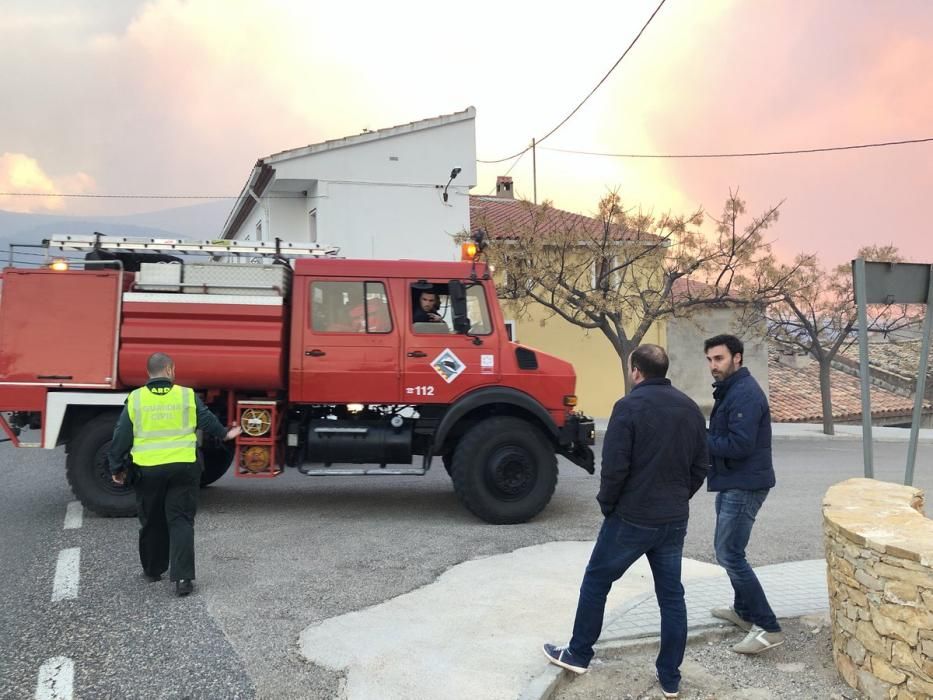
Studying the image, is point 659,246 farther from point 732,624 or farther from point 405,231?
point 732,624

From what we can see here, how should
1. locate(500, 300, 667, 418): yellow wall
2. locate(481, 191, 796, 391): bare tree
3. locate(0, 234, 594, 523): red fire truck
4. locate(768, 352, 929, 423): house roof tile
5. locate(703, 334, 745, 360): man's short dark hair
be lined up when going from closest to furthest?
locate(703, 334, 745, 360): man's short dark hair < locate(0, 234, 594, 523): red fire truck < locate(481, 191, 796, 391): bare tree < locate(500, 300, 667, 418): yellow wall < locate(768, 352, 929, 423): house roof tile

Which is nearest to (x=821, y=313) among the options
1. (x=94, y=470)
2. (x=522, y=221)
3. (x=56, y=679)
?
(x=522, y=221)

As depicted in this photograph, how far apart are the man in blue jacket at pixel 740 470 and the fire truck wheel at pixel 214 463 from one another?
5740mm

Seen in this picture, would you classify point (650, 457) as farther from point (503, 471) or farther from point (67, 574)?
point (67, 574)

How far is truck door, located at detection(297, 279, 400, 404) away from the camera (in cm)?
730

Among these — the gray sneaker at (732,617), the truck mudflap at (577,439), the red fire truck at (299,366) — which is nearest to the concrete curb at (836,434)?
the truck mudflap at (577,439)

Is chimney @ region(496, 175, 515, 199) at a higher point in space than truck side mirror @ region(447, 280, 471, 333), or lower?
higher

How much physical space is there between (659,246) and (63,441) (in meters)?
12.8

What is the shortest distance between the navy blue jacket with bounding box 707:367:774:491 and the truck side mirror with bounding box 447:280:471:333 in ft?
11.7

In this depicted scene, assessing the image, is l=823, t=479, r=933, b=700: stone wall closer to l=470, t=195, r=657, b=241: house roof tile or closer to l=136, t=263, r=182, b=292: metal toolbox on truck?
l=136, t=263, r=182, b=292: metal toolbox on truck

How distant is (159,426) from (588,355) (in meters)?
17.4

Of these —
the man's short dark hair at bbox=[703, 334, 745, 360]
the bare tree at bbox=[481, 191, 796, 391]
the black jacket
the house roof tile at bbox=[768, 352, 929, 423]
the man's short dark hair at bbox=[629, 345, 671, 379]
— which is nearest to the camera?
the black jacket

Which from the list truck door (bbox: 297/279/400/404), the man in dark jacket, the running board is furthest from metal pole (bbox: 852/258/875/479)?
truck door (bbox: 297/279/400/404)

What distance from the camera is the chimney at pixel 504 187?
2642 centimetres
